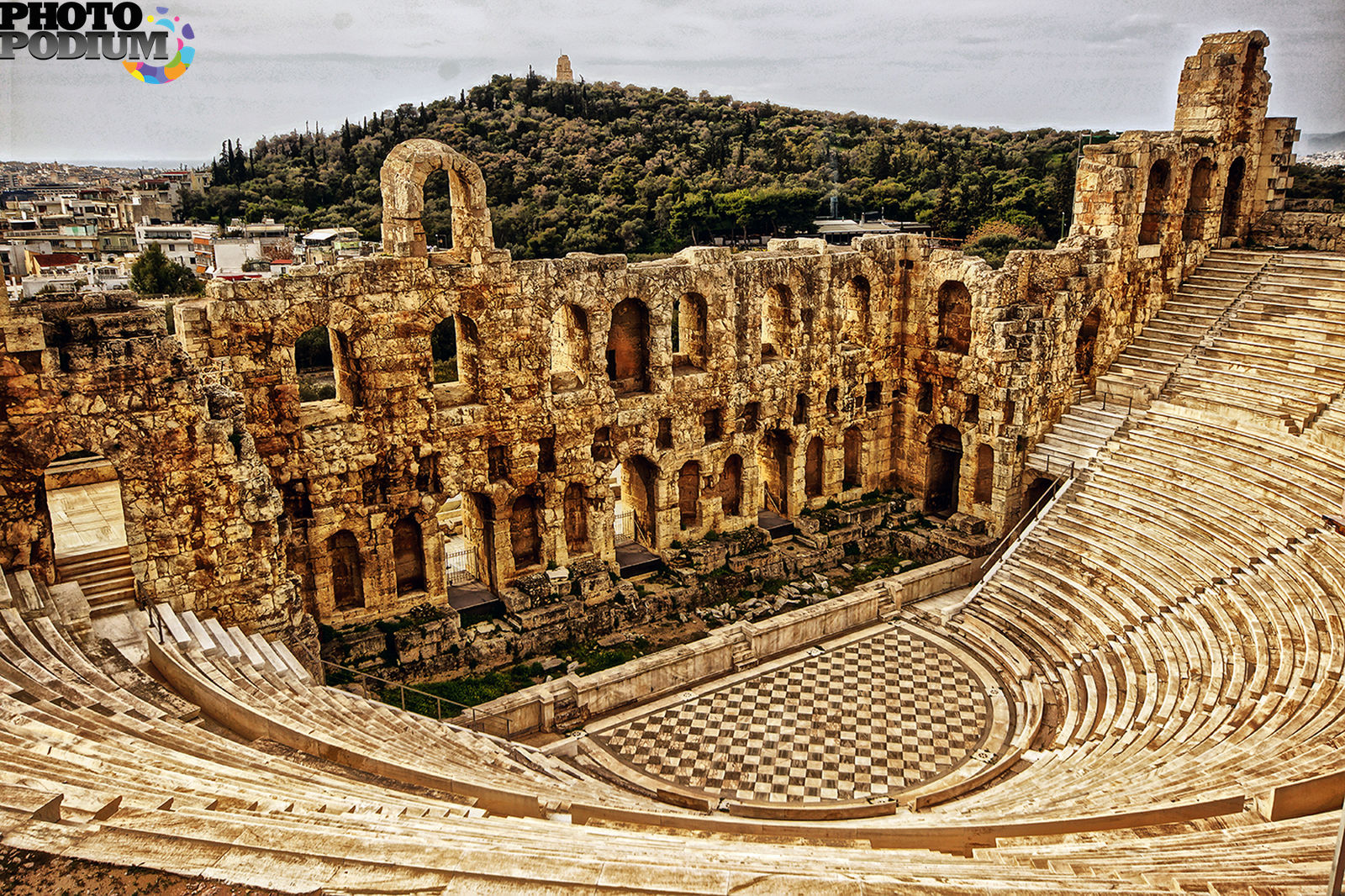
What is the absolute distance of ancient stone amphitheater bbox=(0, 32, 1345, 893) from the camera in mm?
9109

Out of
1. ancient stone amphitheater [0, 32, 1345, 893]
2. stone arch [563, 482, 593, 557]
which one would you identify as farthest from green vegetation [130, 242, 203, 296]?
stone arch [563, 482, 593, 557]

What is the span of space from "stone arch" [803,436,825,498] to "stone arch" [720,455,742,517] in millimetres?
2194

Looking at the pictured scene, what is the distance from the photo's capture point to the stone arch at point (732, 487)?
83.3 ft

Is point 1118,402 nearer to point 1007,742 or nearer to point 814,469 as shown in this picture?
point 814,469

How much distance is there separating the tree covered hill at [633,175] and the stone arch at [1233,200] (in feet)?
48.8

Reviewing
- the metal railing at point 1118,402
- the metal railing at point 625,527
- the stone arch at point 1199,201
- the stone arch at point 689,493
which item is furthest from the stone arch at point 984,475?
the metal railing at point 625,527

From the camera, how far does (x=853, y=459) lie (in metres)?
28.0

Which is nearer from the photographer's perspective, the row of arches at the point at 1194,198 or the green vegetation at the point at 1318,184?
the row of arches at the point at 1194,198

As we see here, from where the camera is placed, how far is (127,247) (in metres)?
59.7

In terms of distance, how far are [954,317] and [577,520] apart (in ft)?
40.9

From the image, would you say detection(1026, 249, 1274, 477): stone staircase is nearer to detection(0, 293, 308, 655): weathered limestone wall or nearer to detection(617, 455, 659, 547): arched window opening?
detection(617, 455, 659, 547): arched window opening

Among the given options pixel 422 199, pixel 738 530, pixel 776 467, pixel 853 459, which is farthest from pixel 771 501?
pixel 422 199

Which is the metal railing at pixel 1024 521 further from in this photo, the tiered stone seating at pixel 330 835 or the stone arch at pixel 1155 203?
the tiered stone seating at pixel 330 835

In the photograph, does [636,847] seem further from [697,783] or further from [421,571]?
[421,571]
